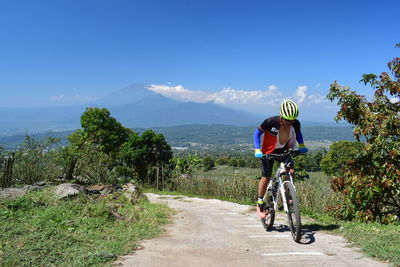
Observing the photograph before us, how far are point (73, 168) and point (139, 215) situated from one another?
6.33 m

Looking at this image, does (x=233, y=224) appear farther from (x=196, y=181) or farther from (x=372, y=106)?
(x=196, y=181)

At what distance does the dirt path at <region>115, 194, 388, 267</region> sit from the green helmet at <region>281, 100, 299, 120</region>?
5.86 ft

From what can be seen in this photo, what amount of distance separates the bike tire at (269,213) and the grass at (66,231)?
5.97ft

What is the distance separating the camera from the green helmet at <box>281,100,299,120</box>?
4332 millimetres

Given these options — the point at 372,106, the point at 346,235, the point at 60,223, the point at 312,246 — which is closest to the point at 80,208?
the point at 60,223

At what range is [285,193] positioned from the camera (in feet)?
14.8

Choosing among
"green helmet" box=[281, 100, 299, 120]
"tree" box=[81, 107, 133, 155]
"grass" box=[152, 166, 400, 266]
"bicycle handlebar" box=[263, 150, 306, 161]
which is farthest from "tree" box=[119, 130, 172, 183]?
"green helmet" box=[281, 100, 299, 120]

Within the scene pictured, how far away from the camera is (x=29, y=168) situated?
1003cm

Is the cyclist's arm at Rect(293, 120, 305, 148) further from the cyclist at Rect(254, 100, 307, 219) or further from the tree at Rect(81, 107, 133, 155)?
the tree at Rect(81, 107, 133, 155)

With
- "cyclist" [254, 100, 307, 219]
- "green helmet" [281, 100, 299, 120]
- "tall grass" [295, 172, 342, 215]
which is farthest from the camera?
"tall grass" [295, 172, 342, 215]

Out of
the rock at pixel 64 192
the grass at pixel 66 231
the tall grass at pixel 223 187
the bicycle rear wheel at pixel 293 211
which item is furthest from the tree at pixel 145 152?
the bicycle rear wheel at pixel 293 211

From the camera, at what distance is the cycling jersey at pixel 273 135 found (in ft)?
15.3

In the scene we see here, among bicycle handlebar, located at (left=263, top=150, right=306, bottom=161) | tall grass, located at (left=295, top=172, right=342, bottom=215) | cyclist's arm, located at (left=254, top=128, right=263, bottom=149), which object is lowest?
tall grass, located at (left=295, top=172, right=342, bottom=215)

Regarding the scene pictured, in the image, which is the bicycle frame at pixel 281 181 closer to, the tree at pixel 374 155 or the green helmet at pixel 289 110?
the green helmet at pixel 289 110
